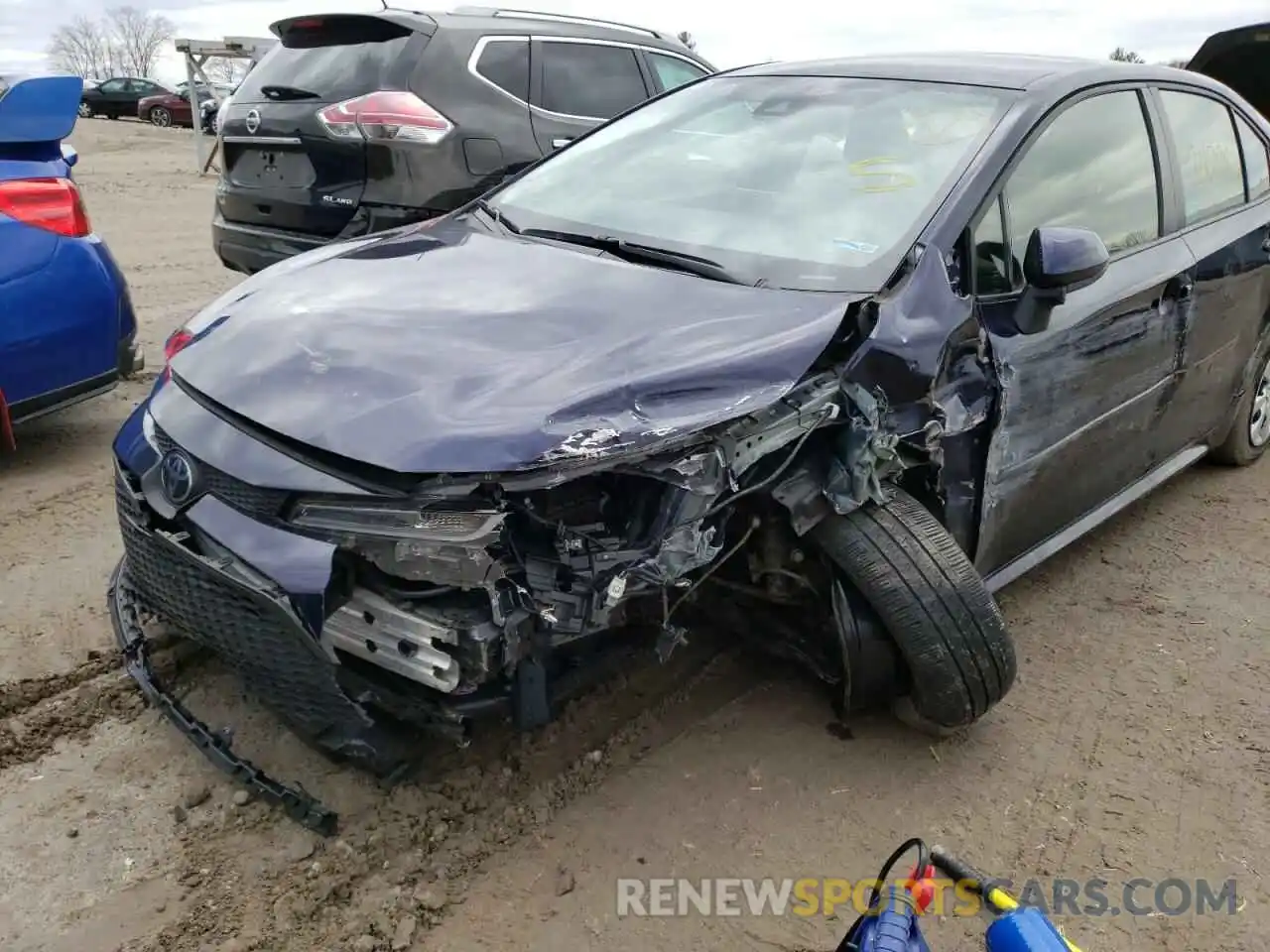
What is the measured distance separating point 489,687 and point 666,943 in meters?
0.65

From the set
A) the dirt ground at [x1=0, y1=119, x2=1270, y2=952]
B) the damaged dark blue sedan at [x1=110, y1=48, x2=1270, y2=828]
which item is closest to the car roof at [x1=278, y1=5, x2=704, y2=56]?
the damaged dark blue sedan at [x1=110, y1=48, x2=1270, y2=828]

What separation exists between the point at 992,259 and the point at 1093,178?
0.70 m

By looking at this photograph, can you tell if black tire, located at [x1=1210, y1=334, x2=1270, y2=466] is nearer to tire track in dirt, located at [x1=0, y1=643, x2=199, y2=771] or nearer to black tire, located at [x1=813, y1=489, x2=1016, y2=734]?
black tire, located at [x1=813, y1=489, x2=1016, y2=734]

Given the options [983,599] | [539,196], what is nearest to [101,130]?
[539,196]

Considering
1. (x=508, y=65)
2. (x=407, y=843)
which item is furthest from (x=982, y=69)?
(x=508, y=65)

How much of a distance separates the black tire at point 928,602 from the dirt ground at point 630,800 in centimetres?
23

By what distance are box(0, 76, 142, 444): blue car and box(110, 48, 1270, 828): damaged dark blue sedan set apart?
1.54 metres

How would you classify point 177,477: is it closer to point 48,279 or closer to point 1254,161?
point 48,279

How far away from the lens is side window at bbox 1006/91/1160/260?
9.91ft

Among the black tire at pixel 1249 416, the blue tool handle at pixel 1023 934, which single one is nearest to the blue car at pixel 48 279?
the blue tool handle at pixel 1023 934

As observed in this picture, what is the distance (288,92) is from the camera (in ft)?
18.1

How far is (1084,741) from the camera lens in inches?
114

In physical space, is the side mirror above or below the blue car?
above

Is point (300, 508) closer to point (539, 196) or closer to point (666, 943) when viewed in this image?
point (666, 943)
